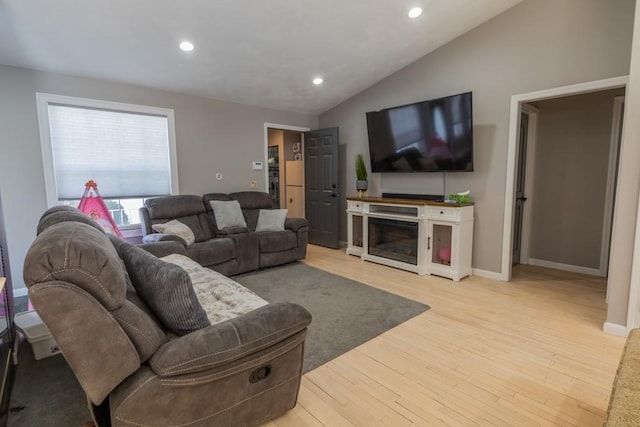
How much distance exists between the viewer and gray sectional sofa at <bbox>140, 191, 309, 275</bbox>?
3.65 metres

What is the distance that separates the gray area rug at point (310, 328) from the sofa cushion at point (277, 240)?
275mm

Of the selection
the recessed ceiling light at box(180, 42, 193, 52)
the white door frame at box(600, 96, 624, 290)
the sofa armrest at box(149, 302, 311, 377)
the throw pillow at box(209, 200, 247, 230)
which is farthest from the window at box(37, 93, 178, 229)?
the white door frame at box(600, 96, 624, 290)

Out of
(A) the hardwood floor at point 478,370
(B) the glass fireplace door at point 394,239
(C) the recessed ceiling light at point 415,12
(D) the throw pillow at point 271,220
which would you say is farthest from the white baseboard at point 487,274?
(C) the recessed ceiling light at point 415,12

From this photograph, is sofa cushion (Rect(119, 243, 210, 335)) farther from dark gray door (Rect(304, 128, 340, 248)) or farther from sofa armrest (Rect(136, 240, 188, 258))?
dark gray door (Rect(304, 128, 340, 248))

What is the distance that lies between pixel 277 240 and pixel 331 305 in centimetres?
147

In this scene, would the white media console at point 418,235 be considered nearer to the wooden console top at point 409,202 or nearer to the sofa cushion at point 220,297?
the wooden console top at point 409,202

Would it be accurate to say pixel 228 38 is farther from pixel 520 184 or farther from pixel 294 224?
pixel 520 184

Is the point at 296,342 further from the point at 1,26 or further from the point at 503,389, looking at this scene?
the point at 1,26

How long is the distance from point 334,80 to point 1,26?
344 cm

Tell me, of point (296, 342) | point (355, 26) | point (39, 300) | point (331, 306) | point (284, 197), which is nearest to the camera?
point (39, 300)

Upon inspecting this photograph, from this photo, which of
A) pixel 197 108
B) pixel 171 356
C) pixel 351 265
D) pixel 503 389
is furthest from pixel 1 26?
pixel 503 389

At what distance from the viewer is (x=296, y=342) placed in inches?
59.5

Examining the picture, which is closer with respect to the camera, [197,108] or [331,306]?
[331,306]

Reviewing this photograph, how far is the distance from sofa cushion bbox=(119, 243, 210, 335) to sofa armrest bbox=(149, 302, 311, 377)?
88 millimetres
